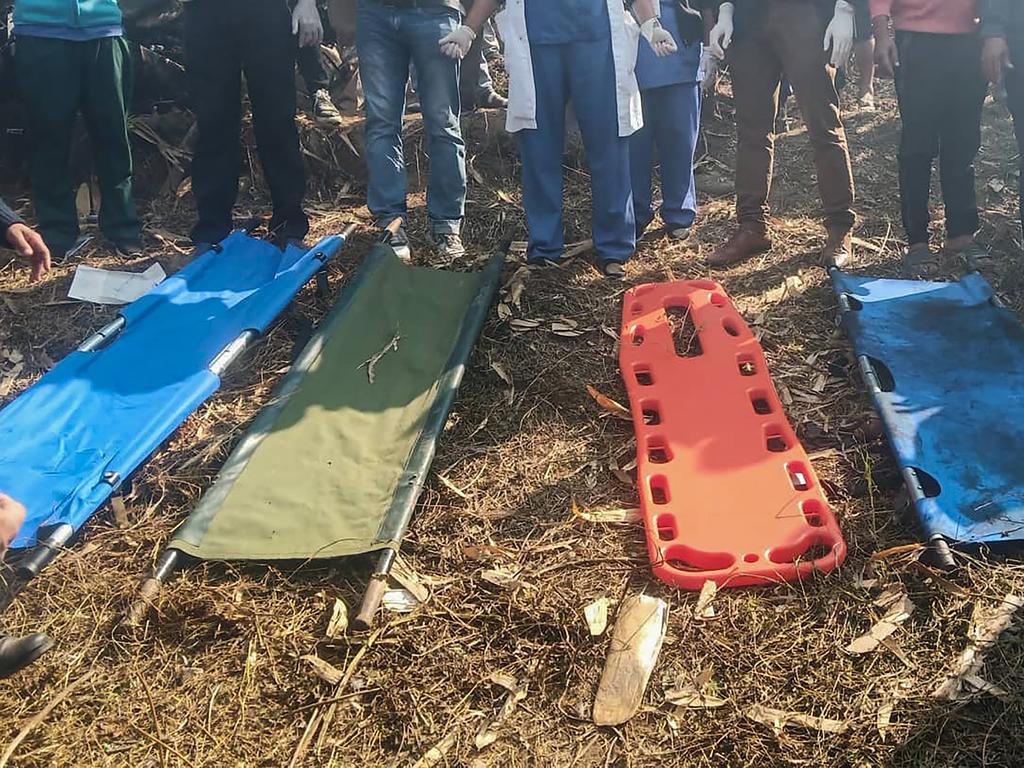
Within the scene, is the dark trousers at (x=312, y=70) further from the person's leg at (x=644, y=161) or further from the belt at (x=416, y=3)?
the person's leg at (x=644, y=161)

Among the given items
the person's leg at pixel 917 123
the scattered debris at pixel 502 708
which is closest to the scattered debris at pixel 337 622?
the scattered debris at pixel 502 708

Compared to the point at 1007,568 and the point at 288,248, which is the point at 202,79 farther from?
the point at 1007,568

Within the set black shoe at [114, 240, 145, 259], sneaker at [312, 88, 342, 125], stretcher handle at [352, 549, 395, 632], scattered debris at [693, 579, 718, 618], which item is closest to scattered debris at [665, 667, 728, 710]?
scattered debris at [693, 579, 718, 618]

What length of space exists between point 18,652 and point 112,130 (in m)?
3.18

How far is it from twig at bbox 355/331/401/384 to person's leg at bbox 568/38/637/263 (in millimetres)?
1277

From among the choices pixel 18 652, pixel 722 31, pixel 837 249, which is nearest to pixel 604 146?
pixel 722 31

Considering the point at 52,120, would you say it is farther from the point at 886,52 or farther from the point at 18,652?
the point at 886,52

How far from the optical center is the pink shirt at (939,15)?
395 centimetres

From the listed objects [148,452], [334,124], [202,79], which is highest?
[202,79]

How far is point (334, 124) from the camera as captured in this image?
564 cm

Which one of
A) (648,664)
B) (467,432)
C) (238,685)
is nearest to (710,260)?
(467,432)

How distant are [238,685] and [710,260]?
316 cm

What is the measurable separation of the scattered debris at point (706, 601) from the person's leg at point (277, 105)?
3148 mm

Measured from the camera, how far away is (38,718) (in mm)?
2170
